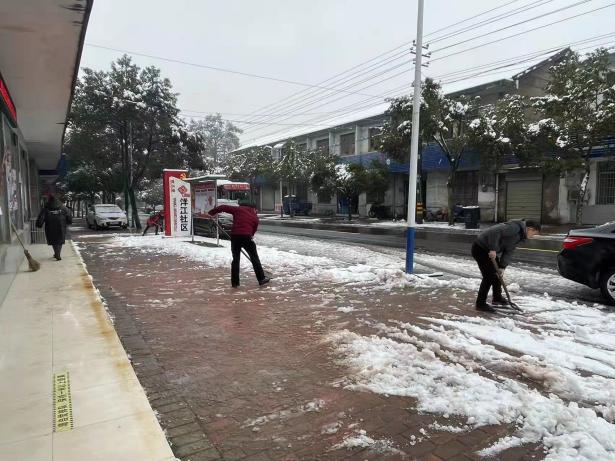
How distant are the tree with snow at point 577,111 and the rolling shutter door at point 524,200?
4789 millimetres

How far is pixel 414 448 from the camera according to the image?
3.03m

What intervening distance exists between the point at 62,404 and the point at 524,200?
1025 inches

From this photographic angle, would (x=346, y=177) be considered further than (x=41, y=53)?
Yes

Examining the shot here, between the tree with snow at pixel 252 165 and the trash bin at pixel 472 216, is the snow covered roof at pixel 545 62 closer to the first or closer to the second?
the trash bin at pixel 472 216

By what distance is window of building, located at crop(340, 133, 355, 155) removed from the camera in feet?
126

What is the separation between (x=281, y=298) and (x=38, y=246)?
10453 millimetres

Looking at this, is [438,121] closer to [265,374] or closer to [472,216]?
[472,216]

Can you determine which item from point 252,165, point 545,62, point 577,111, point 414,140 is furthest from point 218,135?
point 414,140

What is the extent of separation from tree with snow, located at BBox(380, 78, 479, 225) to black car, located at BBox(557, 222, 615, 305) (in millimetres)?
16346

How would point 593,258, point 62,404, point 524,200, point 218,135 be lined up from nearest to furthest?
1. point 62,404
2. point 593,258
3. point 524,200
4. point 218,135

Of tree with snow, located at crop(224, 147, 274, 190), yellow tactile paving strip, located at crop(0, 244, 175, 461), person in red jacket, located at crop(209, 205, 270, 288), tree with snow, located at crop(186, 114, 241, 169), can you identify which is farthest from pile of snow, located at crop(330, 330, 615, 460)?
tree with snow, located at crop(186, 114, 241, 169)

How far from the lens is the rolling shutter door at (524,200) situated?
2464 centimetres

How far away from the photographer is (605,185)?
2217cm

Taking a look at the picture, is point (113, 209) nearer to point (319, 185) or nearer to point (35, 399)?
point (319, 185)
